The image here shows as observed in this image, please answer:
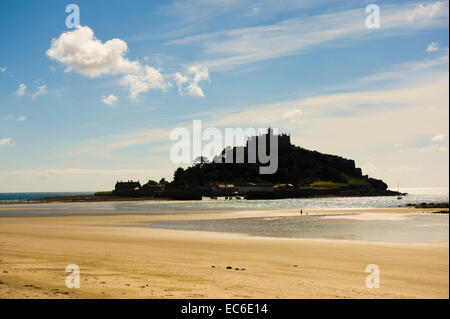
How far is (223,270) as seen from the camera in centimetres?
1680

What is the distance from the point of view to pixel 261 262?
19266 mm

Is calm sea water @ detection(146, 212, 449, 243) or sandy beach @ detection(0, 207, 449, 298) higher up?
sandy beach @ detection(0, 207, 449, 298)

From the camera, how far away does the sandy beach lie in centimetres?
1287

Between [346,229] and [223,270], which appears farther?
[346,229]

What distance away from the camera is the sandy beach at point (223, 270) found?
42.2 ft

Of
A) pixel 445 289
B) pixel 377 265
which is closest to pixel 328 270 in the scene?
pixel 377 265

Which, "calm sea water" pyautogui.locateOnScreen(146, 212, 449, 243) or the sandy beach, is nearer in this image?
the sandy beach

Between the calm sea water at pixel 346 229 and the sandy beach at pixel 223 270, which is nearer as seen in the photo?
the sandy beach at pixel 223 270

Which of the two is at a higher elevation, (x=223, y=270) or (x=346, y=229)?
(x=223, y=270)

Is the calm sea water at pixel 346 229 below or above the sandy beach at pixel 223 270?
below
